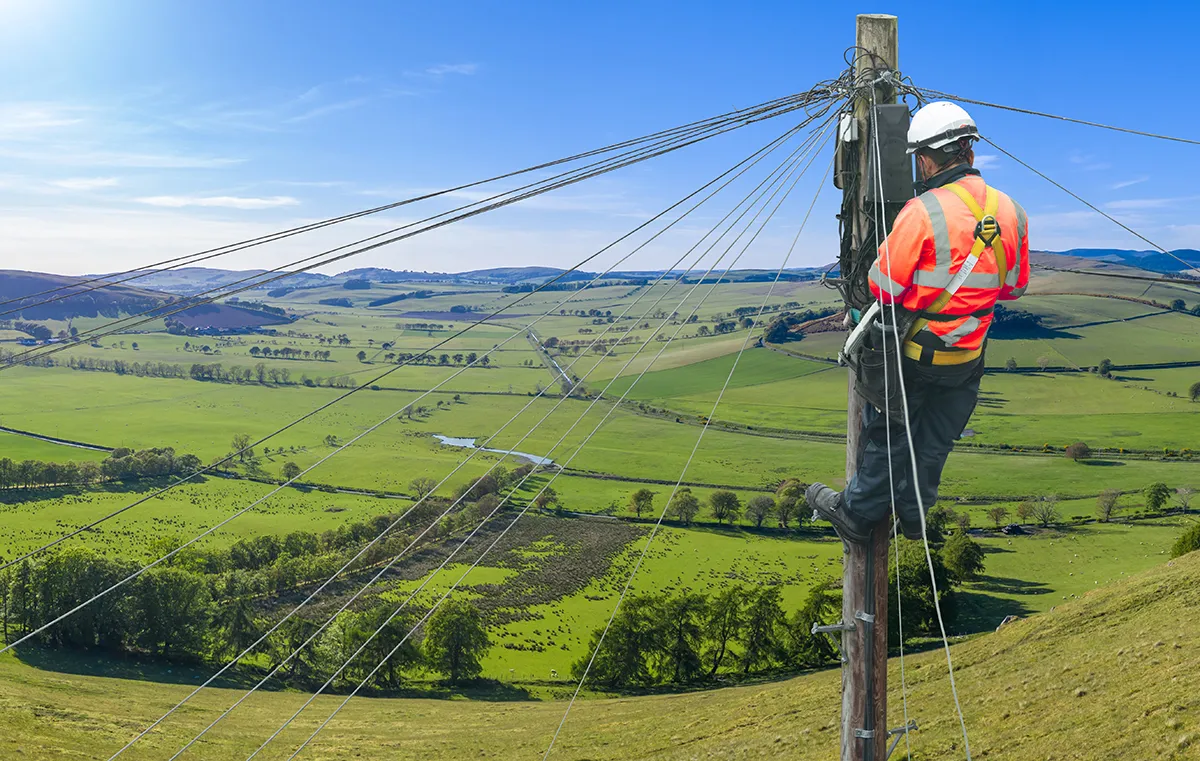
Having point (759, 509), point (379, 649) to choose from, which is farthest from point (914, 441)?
point (759, 509)

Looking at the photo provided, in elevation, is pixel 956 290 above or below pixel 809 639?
above

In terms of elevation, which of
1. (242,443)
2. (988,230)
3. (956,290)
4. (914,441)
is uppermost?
(988,230)

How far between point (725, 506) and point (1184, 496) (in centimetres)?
4941

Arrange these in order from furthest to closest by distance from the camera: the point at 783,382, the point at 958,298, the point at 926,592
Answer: the point at 783,382, the point at 926,592, the point at 958,298

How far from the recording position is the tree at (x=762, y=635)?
5641cm

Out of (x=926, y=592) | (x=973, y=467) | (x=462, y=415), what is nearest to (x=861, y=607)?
(x=926, y=592)

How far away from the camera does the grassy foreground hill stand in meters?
18.0

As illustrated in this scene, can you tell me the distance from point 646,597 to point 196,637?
34781 mm

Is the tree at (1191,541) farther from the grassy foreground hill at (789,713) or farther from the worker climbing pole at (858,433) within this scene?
the worker climbing pole at (858,433)

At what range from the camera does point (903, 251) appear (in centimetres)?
609

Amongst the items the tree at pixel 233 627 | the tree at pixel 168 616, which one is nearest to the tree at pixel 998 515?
the tree at pixel 233 627

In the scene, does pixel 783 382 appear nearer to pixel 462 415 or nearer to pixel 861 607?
pixel 462 415

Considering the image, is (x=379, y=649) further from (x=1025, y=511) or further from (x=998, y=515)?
(x=1025, y=511)

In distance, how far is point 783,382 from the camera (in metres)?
167
